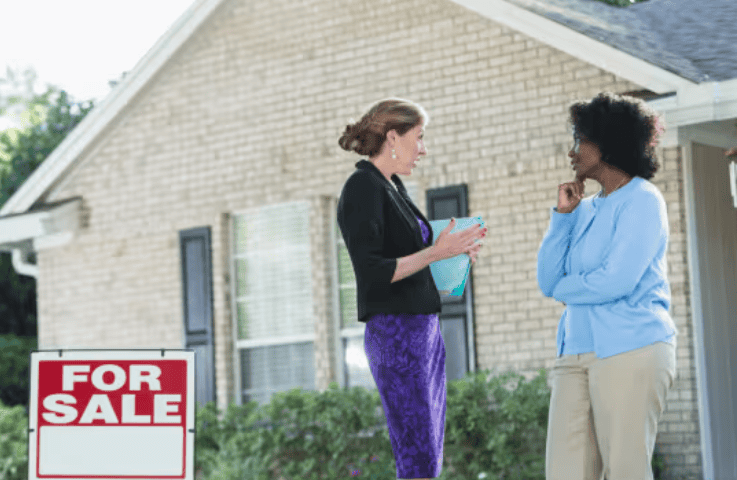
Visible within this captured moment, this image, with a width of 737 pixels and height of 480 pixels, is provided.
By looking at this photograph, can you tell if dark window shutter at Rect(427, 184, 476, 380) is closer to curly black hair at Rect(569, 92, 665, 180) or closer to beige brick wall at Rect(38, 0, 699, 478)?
beige brick wall at Rect(38, 0, 699, 478)

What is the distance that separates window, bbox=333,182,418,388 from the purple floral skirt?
7.86 meters

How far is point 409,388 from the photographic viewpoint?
3943 mm

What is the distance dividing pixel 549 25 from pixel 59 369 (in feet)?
24.1

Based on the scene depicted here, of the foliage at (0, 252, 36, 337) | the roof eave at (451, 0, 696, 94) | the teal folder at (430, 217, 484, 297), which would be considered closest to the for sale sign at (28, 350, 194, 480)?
the teal folder at (430, 217, 484, 297)

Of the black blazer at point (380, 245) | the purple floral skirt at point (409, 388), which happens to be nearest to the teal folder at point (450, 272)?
the black blazer at point (380, 245)

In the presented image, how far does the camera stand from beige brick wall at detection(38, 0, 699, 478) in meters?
10.8

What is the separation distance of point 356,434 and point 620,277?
23.6 ft

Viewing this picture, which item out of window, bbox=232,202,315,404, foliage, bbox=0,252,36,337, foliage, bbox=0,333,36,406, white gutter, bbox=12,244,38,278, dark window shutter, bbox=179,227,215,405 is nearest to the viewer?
window, bbox=232,202,315,404

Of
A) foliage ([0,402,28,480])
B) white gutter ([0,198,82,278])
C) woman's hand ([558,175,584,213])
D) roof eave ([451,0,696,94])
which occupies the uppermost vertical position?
roof eave ([451,0,696,94])

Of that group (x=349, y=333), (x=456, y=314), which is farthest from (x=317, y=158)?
(x=456, y=314)

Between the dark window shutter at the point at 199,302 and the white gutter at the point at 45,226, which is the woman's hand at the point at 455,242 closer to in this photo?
the dark window shutter at the point at 199,302

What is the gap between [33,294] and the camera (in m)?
20.9

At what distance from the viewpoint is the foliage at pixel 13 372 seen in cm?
1875

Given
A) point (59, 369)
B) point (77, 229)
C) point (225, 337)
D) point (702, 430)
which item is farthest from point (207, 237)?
point (59, 369)
